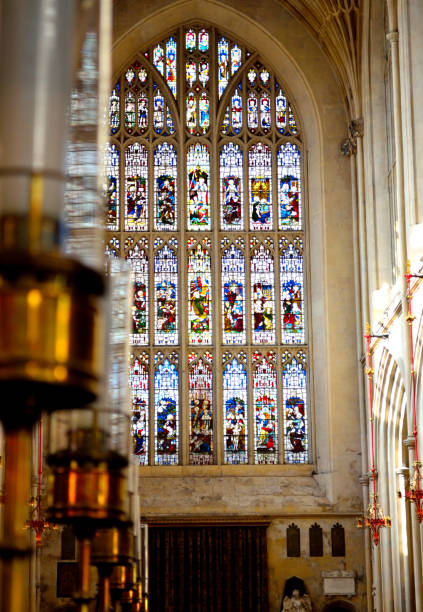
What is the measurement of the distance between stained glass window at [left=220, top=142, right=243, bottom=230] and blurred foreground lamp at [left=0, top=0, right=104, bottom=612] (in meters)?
20.7

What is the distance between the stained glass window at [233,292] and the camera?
22.3m

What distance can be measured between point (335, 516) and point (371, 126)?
7405 millimetres

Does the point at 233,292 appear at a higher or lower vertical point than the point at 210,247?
lower

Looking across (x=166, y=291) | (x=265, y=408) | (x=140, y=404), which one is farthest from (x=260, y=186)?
(x=140, y=404)

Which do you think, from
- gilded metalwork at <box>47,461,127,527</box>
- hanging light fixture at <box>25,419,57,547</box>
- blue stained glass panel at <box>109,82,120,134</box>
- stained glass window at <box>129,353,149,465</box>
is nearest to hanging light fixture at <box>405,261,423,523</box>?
hanging light fixture at <box>25,419,57,547</box>

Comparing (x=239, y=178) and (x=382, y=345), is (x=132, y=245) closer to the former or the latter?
(x=239, y=178)

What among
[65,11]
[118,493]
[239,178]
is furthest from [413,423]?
[65,11]

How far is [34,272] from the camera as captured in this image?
6.39ft

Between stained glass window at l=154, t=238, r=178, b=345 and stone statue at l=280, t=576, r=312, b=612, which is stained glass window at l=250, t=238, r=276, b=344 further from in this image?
stone statue at l=280, t=576, r=312, b=612

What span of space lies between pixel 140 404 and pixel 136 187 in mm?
4655

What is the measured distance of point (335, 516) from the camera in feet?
66.8

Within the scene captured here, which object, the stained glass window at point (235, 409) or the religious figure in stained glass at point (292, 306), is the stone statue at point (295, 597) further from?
the religious figure in stained glass at point (292, 306)

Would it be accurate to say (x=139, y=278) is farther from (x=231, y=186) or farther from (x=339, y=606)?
(x=339, y=606)

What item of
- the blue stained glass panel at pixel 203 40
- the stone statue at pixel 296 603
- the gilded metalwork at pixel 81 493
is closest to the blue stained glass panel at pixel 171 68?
the blue stained glass panel at pixel 203 40
